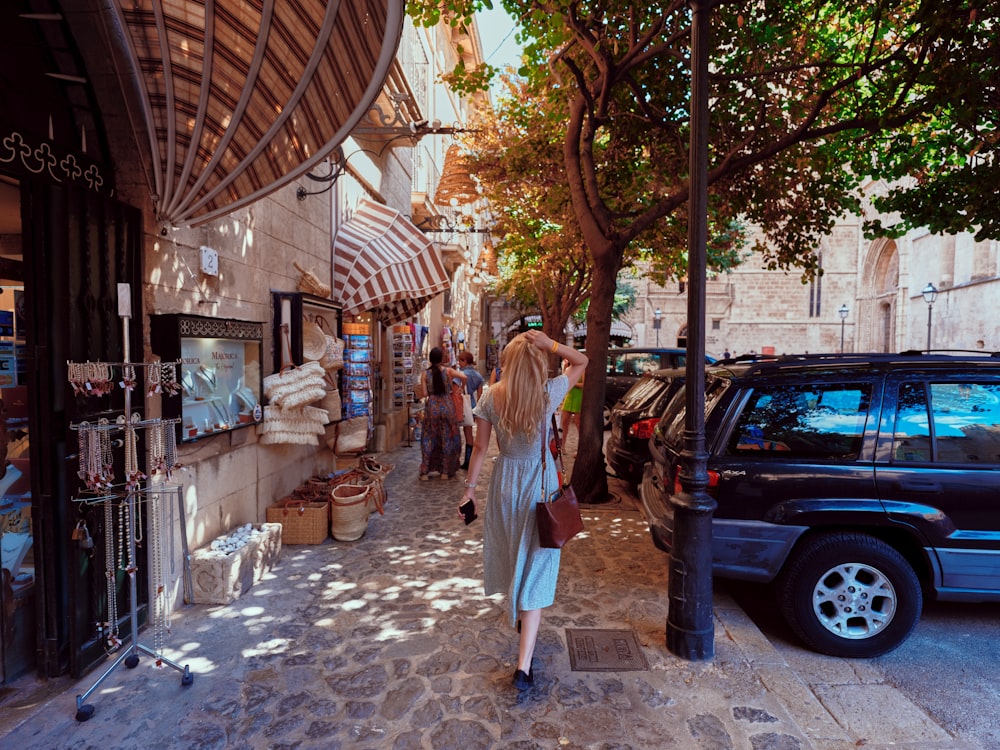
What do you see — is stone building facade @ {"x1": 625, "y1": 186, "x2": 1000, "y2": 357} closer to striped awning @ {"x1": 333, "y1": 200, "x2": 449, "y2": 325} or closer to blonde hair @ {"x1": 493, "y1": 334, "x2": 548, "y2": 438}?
striped awning @ {"x1": 333, "y1": 200, "x2": 449, "y2": 325}

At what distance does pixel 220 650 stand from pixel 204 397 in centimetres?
196

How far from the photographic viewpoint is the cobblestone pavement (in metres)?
2.83

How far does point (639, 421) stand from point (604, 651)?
145 inches

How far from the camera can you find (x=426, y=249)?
9.29 metres

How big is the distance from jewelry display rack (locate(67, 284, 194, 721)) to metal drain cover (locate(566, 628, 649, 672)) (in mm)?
2314

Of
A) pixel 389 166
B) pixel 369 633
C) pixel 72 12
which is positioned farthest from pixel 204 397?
pixel 389 166

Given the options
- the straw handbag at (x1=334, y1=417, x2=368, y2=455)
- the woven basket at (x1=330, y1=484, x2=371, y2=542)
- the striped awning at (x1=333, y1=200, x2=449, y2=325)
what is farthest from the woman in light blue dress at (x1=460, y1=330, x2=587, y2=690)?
the striped awning at (x1=333, y1=200, x2=449, y2=325)

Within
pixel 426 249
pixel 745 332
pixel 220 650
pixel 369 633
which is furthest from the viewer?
pixel 745 332

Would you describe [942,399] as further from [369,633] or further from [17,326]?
[17,326]

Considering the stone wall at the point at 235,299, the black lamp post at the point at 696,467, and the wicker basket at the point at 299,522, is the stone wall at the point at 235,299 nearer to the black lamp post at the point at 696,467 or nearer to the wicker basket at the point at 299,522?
the wicker basket at the point at 299,522

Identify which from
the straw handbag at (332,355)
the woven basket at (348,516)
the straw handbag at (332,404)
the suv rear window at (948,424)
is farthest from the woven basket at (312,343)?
the suv rear window at (948,424)

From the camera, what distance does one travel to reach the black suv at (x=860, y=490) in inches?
143

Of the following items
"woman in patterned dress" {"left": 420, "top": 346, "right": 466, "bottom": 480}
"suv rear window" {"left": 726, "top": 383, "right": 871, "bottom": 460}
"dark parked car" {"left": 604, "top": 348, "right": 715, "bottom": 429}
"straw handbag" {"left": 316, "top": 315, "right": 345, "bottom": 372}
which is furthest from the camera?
"dark parked car" {"left": 604, "top": 348, "right": 715, "bottom": 429}

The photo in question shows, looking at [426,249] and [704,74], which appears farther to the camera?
[426,249]
